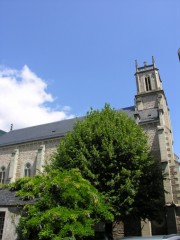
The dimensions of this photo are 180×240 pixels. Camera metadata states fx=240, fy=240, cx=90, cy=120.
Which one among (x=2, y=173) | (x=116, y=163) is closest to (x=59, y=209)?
(x=116, y=163)

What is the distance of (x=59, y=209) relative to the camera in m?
10.1

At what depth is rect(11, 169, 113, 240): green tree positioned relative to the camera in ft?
31.4

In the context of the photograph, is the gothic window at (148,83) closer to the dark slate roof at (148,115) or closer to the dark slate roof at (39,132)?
the dark slate roof at (148,115)

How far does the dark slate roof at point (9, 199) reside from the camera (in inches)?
443

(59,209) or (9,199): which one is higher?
(9,199)

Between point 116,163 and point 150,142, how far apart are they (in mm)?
8705

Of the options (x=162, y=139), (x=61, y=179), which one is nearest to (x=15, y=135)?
(x=162, y=139)

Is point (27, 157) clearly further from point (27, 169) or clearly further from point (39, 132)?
point (39, 132)

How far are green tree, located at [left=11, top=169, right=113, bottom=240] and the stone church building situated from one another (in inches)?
324

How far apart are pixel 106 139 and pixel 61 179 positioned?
6.26m

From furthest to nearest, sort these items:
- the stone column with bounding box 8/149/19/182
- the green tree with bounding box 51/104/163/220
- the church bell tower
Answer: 1. the stone column with bounding box 8/149/19/182
2. the church bell tower
3. the green tree with bounding box 51/104/163/220

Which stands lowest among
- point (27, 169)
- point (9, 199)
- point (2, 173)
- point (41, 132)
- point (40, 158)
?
point (9, 199)

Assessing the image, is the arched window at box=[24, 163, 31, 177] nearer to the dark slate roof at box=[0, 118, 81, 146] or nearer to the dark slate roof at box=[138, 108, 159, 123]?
the dark slate roof at box=[0, 118, 81, 146]

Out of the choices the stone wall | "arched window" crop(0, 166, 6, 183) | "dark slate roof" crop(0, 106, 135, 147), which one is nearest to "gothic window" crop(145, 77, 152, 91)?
"dark slate roof" crop(0, 106, 135, 147)
